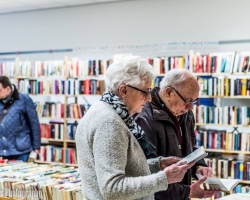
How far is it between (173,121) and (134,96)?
644mm

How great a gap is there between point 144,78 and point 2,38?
7.75m

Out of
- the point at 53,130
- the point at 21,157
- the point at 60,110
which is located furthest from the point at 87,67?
the point at 21,157

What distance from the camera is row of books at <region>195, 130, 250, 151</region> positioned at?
5699 millimetres

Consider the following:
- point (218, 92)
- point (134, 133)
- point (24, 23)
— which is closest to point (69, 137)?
point (218, 92)

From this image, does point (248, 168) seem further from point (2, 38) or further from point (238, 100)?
point (2, 38)

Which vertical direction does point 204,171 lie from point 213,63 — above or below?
below

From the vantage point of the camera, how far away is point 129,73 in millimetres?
1877

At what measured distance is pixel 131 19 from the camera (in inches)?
303

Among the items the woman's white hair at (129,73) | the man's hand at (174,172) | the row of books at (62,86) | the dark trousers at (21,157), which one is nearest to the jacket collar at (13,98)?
the dark trousers at (21,157)

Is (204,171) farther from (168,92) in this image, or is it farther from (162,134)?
(168,92)

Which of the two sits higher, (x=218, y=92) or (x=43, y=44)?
(x=43, y=44)

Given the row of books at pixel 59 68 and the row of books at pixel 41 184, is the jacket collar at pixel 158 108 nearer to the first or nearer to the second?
the row of books at pixel 41 184

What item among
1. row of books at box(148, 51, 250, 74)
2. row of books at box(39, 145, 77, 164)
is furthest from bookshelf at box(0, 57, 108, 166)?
row of books at box(148, 51, 250, 74)

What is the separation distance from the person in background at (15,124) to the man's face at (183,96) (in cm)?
258
